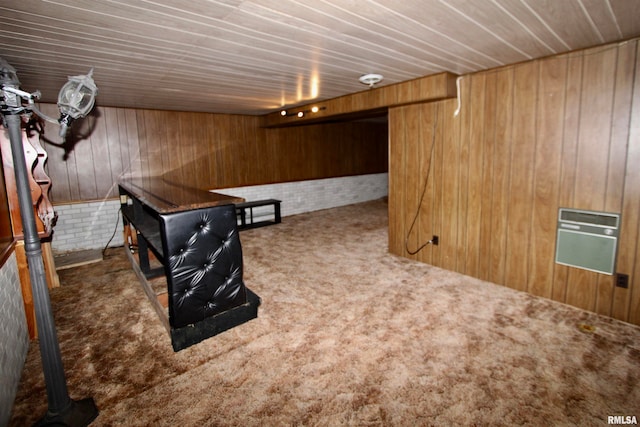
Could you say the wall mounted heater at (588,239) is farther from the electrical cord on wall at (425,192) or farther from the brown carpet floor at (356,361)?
the electrical cord on wall at (425,192)

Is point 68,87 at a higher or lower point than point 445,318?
higher

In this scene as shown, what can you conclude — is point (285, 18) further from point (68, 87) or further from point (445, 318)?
point (445, 318)

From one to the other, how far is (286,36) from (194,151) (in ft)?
14.2

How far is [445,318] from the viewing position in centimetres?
272

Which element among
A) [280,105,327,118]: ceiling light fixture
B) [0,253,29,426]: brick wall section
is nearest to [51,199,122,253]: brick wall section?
[0,253,29,426]: brick wall section

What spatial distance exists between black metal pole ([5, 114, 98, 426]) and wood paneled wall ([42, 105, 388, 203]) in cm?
391

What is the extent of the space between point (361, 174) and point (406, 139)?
4713 mm

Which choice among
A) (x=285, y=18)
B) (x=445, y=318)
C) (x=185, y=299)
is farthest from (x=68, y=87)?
(x=445, y=318)

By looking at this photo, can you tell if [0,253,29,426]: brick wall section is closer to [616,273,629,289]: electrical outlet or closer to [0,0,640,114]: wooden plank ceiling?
[0,0,640,114]: wooden plank ceiling

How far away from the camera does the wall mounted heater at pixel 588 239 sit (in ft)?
8.66

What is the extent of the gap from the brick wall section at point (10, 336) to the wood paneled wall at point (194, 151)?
3015mm

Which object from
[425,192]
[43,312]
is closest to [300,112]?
[425,192]

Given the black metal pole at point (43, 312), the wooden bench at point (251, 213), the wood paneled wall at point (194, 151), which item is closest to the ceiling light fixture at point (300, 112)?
the wood paneled wall at point (194, 151)

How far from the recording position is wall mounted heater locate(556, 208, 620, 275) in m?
2.64
